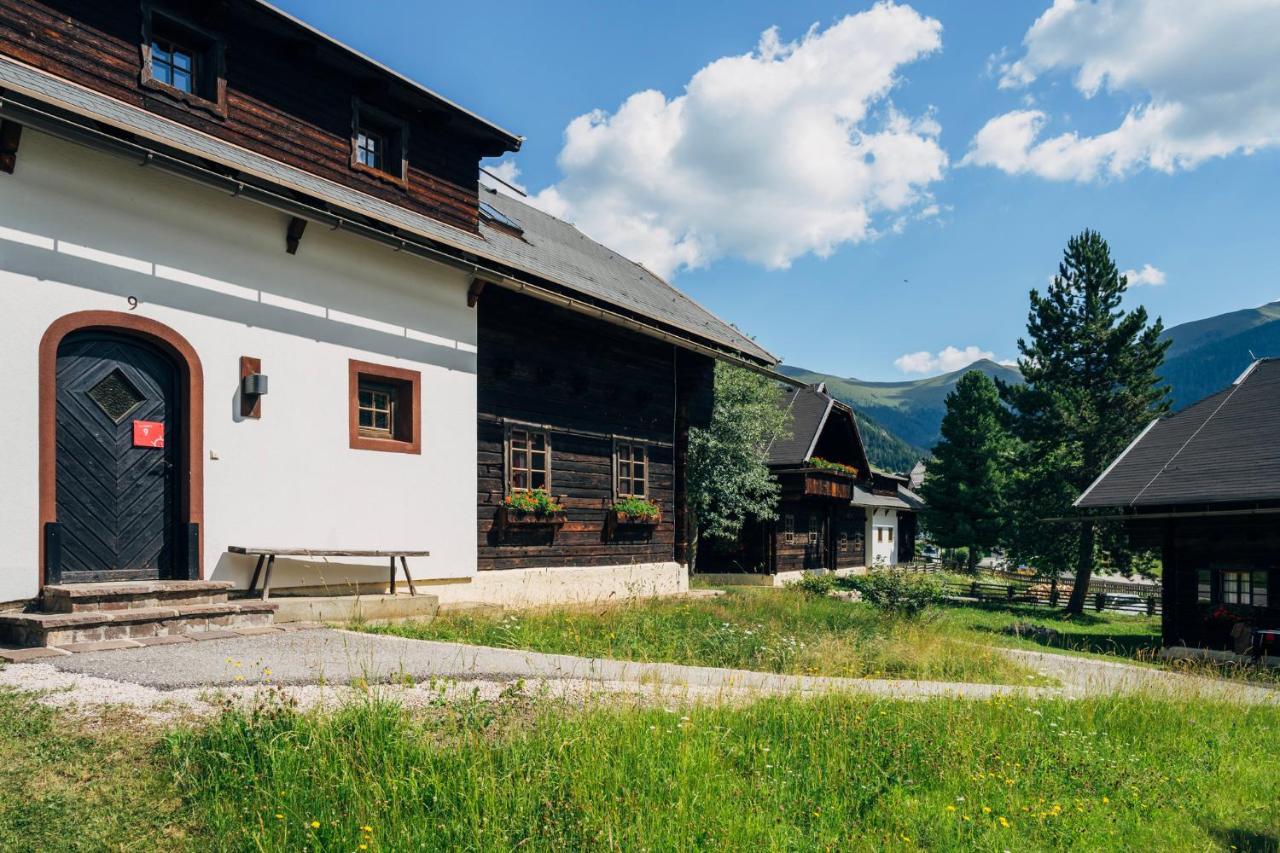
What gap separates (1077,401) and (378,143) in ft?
90.2

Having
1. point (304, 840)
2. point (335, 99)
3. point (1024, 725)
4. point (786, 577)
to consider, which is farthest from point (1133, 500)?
point (304, 840)

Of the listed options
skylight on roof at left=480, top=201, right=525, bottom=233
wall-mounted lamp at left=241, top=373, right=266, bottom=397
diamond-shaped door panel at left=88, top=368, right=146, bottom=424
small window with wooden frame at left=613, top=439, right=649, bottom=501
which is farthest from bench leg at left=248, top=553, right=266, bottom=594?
skylight on roof at left=480, top=201, right=525, bottom=233

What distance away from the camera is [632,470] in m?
17.5

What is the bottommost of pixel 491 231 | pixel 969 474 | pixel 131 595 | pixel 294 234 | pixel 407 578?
pixel 407 578

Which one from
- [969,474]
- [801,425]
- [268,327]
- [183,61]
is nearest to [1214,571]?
[801,425]

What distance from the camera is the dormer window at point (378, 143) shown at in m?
13.0

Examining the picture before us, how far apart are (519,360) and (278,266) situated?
4.70 m

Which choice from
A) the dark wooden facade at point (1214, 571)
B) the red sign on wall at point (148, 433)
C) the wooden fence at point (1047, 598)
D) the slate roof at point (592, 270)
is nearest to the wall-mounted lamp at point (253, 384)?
the red sign on wall at point (148, 433)

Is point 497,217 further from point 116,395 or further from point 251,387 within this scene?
point 116,395

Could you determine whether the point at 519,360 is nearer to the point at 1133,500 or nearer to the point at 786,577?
the point at 1133,500

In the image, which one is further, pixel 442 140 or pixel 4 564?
pixel 442 140

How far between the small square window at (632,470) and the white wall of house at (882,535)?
24.8 meters

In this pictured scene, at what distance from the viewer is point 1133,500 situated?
1919cm

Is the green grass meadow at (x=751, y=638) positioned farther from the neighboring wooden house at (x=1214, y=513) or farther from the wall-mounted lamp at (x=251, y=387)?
the neighboring wooden house at (x=1214, y=513)
